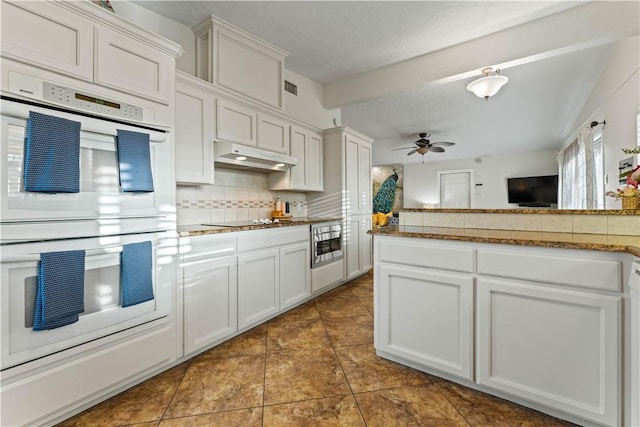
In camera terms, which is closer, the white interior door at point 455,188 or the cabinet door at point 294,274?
the cabinet door at point 294,274

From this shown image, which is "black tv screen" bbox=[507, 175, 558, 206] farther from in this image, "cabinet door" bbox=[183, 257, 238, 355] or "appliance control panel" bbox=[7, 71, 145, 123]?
"appliance control panel" bbox=[7, 71, 145, 123]

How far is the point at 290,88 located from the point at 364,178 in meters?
1.64

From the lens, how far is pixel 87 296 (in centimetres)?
146

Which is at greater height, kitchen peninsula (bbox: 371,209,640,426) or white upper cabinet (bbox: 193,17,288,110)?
white upper cabinet (bbox: 193,17,288,110)

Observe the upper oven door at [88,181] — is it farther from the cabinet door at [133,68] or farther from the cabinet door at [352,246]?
the cabinet door at [352,246]

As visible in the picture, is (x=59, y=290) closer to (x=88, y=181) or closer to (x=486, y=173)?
(x=88, y=181)

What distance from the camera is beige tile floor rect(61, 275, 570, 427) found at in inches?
55.6

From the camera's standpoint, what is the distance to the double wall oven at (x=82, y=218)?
4.07ft

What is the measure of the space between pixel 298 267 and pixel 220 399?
148 centimetres

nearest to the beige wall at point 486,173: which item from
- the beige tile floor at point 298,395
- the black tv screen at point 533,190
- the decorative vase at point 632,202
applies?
the black tv screen at point 533,190

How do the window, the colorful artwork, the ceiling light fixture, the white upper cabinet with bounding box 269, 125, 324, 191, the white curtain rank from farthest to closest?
the colorful artwork
the white curtain
the window
the white upper cabinet with bounding box 269, 125, 324, 191
the ceiling light fixture

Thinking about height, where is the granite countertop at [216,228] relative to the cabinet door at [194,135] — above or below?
below

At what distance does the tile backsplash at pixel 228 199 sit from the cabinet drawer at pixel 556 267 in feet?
7.54

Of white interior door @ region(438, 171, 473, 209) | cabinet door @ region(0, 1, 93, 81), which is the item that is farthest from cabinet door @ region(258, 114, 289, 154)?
white interior door @ region(438, 171, 473, 209)
